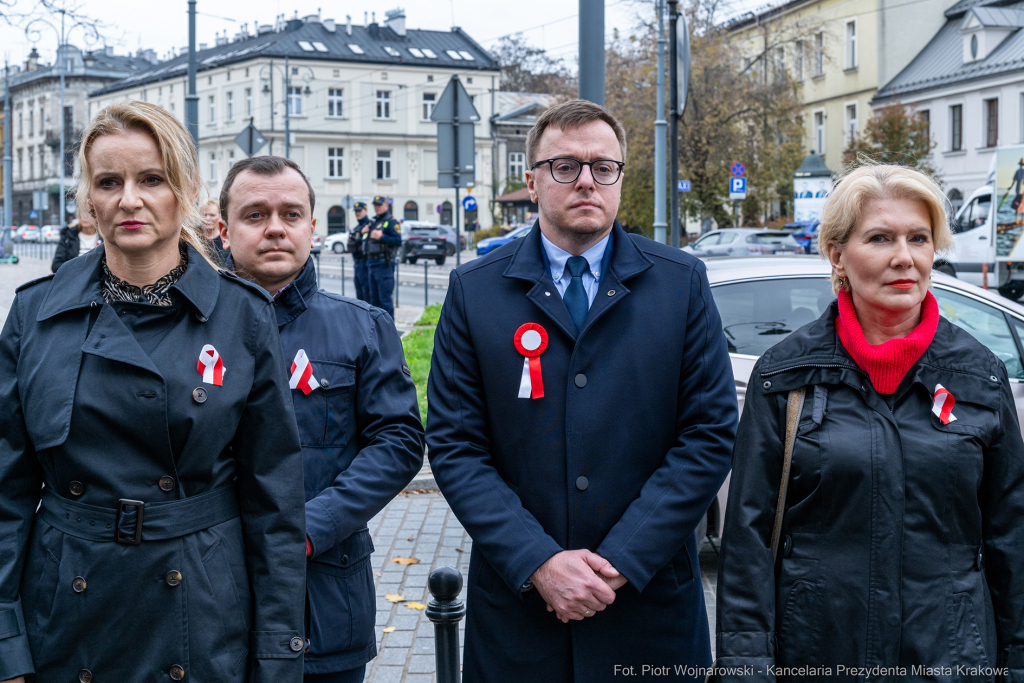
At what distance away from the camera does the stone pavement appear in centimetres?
469

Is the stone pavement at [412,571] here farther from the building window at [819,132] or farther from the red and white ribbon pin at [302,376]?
the building window at [819,132]

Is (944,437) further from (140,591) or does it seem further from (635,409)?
(140,591)

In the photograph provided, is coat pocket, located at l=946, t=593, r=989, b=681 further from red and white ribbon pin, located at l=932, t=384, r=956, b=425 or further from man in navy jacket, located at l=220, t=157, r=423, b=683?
man in navy jacket, located at l=220, t=157, r=423, b=683

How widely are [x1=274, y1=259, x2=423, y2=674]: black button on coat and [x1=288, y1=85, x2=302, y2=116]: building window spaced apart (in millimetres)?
70788

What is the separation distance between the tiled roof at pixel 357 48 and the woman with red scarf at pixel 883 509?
70.1 m

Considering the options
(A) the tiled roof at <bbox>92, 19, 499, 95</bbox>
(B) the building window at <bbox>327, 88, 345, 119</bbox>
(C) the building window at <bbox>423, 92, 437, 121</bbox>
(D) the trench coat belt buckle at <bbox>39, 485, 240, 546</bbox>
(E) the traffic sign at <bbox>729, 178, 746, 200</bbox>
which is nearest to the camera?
(D) the trench coat belt buckle at <bbox>39, 485, 240, 546</bbox>

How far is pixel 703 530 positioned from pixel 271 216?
10.9ft

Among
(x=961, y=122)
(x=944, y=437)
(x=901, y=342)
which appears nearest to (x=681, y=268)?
(x=901, y=342)

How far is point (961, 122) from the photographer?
44562mm

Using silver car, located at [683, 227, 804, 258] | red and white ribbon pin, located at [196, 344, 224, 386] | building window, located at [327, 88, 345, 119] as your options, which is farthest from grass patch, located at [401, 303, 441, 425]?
building window, located at [327, 88, 345, 119]

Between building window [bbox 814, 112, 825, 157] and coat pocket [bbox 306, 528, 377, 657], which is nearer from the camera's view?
coat pocket [bbox 306, 528, 377, 657]

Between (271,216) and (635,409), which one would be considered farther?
(271,216)

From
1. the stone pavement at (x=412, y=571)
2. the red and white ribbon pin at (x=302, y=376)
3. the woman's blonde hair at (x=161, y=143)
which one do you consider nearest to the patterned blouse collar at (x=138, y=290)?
the woman's blonde hair at (x=161, y=143)

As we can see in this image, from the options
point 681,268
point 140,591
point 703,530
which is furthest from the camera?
point 703,530
